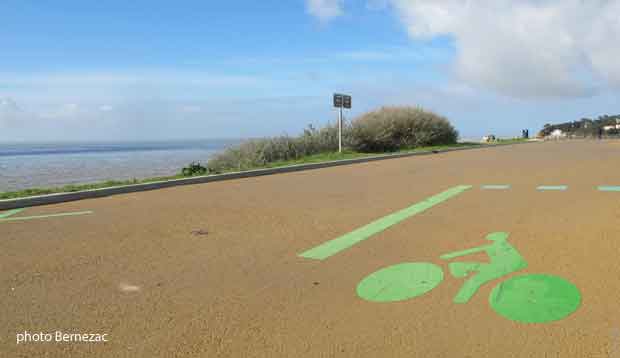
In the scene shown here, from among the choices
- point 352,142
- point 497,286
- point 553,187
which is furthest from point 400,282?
point 352,142

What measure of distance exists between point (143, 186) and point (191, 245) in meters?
5.59

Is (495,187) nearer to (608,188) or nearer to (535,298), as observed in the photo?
(608,188)

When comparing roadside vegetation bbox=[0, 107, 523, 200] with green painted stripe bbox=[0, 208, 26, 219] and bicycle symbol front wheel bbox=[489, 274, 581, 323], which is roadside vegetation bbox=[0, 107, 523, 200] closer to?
green painted stripe bbox=[0, 208, 26, 219]

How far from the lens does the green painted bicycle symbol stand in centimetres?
323

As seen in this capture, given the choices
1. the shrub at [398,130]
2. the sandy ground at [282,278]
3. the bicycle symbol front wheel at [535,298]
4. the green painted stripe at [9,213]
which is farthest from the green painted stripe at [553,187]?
the shrub at [398,130]

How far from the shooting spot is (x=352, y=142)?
77.7 feet

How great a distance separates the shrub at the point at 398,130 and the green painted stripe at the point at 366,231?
1624 centimetres

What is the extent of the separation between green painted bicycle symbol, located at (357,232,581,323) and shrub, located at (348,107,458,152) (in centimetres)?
1955

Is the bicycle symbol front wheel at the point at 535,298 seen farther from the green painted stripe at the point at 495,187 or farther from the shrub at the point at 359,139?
the shrub at the point at 359,139

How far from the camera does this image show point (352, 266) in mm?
4324

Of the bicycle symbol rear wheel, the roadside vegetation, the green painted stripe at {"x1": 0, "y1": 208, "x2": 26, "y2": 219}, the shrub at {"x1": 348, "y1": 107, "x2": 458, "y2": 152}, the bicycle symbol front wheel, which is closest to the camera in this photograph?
the bicycle symbol front wheel

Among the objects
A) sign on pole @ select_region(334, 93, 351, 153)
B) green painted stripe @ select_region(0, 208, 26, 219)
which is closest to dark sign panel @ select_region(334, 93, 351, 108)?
sign on pole @ select_region(334, 93, 351, 153)

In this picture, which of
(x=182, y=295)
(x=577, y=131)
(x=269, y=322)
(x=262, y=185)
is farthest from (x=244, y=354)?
(x=577, y=131)

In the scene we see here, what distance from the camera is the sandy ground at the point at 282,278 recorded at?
2.88 m
